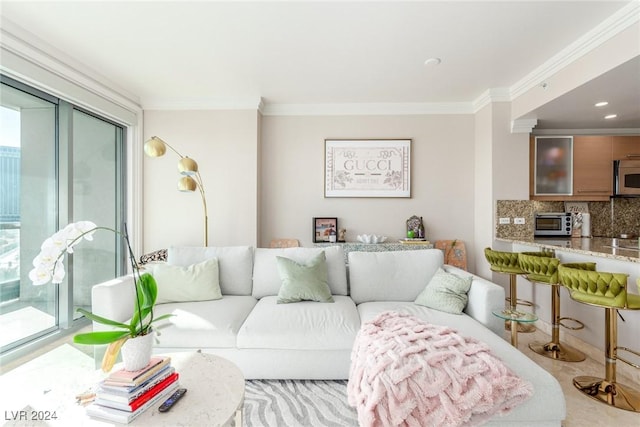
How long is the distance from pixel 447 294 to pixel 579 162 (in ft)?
9.31

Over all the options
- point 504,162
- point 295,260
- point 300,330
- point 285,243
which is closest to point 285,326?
point 300,330

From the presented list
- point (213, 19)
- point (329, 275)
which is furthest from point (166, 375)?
point (213, 19)

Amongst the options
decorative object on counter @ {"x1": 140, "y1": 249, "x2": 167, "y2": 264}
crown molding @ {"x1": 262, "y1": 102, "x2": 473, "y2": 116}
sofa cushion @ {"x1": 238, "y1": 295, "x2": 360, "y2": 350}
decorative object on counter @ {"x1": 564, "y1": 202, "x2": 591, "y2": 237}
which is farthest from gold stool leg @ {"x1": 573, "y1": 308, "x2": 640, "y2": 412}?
decorative object on counter @ {"x1": 140, "y1": 249, "x2": 167, "y2": 264}

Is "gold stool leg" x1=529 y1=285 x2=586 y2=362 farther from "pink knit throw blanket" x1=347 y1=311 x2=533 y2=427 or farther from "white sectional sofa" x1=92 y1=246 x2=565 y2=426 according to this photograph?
"pink knit throw blanket" x1=347 y1=311 x2=533 y2=427

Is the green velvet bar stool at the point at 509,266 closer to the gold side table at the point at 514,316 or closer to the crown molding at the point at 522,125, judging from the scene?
the gold side table at the point at 514,316

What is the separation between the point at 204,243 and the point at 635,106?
195 inches

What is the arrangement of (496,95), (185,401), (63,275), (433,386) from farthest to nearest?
(496,95)
(433,386)
(185,401)
(63,275)

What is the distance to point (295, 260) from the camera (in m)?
2.71

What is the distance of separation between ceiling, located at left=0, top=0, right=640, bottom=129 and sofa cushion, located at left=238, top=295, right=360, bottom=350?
85.8 inches

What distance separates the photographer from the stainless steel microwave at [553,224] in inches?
142

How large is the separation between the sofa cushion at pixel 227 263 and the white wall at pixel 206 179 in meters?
0.96

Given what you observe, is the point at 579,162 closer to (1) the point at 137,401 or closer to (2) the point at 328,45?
(2) the point at 328,45

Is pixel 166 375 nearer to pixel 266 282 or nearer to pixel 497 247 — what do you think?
pixel 266 282

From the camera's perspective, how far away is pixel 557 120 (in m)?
3.46
